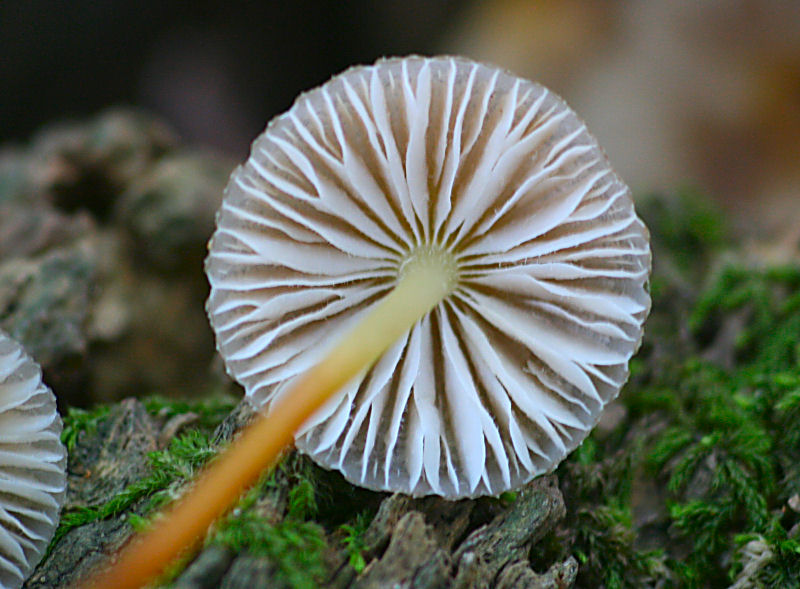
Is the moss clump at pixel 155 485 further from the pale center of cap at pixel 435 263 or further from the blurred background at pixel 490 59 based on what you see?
the blurred background at pixel 490 59

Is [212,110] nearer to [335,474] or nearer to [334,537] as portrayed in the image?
[335,474]

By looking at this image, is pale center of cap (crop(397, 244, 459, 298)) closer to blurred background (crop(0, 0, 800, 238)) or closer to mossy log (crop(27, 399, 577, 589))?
mossy log (crop(27, 399, 577, 589))

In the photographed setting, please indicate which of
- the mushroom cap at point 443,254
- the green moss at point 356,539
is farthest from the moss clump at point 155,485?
the green moss at point 356,539

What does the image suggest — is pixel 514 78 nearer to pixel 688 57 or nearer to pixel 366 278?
pixel 366 278

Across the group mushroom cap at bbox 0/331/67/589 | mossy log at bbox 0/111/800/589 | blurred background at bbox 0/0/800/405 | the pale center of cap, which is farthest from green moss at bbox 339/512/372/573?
blurred background at bbox 0/0/800/405

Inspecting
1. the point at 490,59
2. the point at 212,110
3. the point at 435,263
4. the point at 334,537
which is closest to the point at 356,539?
the point at 334,537
